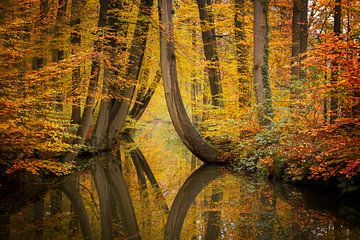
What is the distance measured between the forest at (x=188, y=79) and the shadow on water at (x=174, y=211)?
0.32m

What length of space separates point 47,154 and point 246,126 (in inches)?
211

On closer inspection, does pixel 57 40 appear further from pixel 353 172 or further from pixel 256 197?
pixel 353 172

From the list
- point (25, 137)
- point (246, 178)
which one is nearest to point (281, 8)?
point (246, 178)

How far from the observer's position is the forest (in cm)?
730

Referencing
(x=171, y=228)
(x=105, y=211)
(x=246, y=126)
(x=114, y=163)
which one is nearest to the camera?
(x=171, y=228)

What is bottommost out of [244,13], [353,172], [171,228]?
[171,228]

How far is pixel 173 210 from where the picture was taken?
7.23 m

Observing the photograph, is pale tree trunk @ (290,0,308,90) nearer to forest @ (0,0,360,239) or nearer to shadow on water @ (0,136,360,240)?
forest @ (0,0,360,239)

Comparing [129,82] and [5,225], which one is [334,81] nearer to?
[5,225]

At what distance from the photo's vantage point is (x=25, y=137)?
24.8 feet

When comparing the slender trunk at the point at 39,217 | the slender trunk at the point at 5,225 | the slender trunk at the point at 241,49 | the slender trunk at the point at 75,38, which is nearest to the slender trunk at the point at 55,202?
the slender trunk at the point at 39,217

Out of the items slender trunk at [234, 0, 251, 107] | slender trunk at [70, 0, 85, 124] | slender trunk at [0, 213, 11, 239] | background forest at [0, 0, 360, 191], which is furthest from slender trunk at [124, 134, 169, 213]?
slender trunk at [234, 0, 251, 107]

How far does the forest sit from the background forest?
40 millimetres

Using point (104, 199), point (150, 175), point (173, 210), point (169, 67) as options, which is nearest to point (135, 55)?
point (169, 67)
